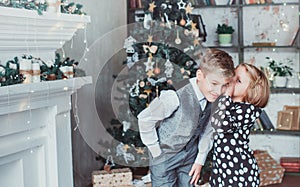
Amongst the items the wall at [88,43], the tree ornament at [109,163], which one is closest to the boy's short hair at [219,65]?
the wall at [88,43]

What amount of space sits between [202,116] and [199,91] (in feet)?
0.45

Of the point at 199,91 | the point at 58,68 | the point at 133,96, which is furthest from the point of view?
the point at 133,96

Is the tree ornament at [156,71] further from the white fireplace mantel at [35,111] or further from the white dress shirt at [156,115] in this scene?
the white dress shirt at [156,115]

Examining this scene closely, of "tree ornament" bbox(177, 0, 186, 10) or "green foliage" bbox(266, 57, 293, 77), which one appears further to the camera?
"green foliage" bbox(266, 57, 293, 77)

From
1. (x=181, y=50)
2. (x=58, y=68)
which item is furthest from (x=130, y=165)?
(x=58, y=68)

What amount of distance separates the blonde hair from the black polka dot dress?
0.13 ft

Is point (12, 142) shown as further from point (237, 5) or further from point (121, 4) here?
point (237, 5)

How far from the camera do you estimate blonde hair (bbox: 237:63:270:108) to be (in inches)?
95.6

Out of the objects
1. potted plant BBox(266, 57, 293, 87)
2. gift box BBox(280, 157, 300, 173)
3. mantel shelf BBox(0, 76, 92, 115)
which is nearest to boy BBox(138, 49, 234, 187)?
mantel shelf BBox(0, 76, 92, 115)

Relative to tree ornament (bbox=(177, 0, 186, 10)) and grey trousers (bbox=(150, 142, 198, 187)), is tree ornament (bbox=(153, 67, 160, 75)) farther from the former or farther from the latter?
grey trousers (bbox=(150, 142, 198, 187))

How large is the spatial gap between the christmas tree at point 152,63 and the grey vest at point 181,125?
4.05 ft

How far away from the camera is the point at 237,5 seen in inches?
179

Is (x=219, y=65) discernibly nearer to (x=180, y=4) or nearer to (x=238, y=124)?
(x=238, y=124)

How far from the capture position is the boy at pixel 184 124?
2.35 meters
